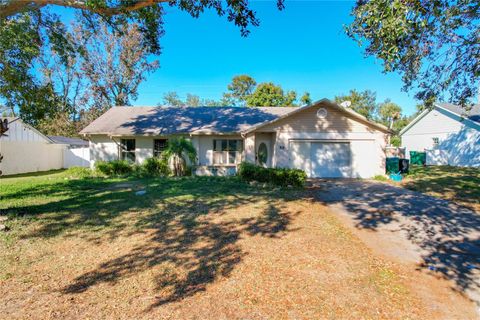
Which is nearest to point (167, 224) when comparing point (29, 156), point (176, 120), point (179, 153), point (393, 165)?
point (179, 153)

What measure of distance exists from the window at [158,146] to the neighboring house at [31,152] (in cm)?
799

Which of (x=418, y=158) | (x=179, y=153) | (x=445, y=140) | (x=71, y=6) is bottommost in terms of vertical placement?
(x=418, y=158)

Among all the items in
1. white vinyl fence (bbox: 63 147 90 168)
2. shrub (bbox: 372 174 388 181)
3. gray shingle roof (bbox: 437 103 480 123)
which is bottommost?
shrub (bbox: 372 174 388 181)

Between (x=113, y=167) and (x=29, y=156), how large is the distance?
8737mm

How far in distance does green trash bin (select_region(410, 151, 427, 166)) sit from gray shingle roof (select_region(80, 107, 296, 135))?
1203 cm

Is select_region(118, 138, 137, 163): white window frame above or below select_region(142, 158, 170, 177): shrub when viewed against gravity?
above

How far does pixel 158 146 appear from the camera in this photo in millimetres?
16766

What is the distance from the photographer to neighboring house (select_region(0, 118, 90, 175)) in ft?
56.8

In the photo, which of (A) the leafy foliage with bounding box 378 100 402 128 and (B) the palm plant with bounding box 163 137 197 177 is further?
(A) the leafy foliage with bounding box 378 100 402 128

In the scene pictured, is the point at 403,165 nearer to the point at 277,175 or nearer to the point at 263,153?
the point at 263,153

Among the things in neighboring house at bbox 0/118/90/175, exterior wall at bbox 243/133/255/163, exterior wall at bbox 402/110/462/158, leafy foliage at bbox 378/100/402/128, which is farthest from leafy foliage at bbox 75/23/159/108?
leafy foliage at bbox 378/100/402/128

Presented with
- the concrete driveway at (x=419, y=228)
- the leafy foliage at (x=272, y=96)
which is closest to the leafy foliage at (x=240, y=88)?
the leafy foliage at (x=272, y=96)

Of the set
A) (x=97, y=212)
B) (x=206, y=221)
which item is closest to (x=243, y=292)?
(x=206, y=221)

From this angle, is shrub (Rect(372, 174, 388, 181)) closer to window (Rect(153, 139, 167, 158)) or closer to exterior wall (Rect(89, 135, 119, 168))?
window (Rect(153, 139, 167, 158))
